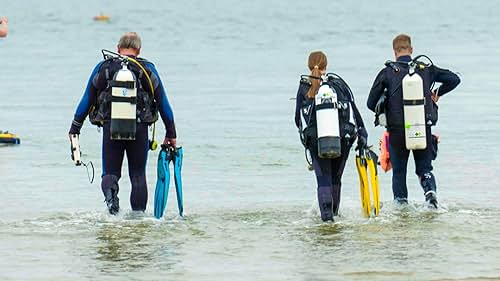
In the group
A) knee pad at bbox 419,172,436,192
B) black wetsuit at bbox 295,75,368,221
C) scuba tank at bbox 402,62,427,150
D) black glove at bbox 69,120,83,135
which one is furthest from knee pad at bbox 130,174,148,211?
knee pad at bbox 419,172,436,192

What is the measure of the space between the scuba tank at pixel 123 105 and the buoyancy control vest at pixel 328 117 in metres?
1.33

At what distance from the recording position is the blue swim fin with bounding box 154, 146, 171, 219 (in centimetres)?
1063

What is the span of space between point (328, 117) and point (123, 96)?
157cm

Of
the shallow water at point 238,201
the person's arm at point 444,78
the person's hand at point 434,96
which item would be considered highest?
the person's arm at point 444,78

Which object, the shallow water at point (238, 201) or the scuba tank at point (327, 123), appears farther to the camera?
the scuba tank at point (327, 123)

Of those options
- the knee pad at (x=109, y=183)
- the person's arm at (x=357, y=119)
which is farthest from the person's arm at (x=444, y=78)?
the knee pad at (x=109, y=183)

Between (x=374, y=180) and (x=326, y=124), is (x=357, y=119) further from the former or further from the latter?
(x=374, y=180)

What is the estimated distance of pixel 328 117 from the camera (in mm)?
10156

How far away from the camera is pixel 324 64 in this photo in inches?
408

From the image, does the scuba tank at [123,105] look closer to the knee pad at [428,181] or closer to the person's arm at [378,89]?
the person's arm at [378,89]

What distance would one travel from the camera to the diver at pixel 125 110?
10195 millimetres

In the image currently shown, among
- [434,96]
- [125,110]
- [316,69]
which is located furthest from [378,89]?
[125,110]

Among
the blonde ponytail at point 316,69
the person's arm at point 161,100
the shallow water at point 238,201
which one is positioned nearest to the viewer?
the shallow water at point 238,201

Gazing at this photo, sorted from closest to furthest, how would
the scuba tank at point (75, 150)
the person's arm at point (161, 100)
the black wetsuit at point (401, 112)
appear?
the person's arm at point (161, 100)
the scuba tank at point (75, 150)
the black wetsuit at point (401, 112)
